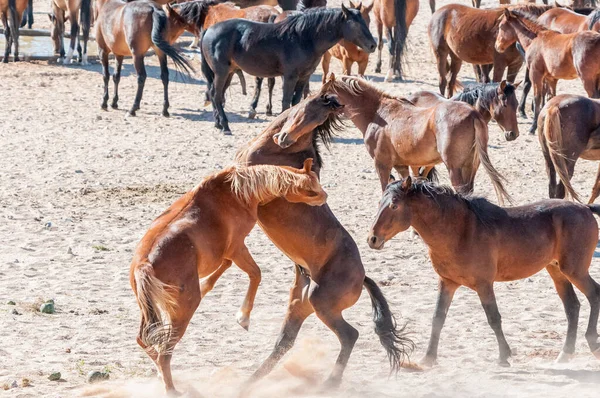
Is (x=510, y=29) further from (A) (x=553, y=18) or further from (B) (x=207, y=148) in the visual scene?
(B) (x=207, y=148)

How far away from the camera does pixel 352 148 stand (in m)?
13.8

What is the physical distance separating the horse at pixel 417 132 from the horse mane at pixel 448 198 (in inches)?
84.0

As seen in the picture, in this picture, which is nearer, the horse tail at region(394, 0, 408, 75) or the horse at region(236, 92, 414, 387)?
the horse at region(236, 92, 414, 387)

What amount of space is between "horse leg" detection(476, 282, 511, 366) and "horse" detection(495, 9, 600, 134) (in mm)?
7877

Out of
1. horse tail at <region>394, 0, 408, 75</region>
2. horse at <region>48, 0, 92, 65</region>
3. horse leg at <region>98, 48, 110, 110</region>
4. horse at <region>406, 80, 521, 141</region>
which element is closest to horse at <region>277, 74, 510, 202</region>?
horse at <region>406, 80, 521, 141</region>

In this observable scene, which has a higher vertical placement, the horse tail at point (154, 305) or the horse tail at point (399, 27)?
the horse tail at point (154, 305)

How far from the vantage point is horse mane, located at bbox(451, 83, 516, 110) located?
33.0 ft

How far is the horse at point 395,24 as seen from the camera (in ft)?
60.5

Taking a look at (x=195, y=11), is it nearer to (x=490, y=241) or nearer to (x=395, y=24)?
(x=395, y=24)

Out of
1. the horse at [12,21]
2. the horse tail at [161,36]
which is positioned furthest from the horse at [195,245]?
the horse at [12,21]

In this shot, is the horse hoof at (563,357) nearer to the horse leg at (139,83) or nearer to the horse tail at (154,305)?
the horse tail at (154,305)

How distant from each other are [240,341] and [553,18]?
34.6 ft

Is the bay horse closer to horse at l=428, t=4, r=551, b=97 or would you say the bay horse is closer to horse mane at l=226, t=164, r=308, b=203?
horse mane at l=226, t=164, r=308, b=203

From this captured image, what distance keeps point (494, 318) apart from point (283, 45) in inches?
337
